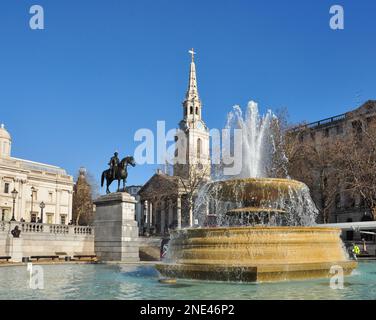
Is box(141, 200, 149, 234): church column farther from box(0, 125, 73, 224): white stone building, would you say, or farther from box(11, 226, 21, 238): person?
box(11, 226, 21, 238): person

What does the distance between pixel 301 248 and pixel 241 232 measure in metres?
1.73

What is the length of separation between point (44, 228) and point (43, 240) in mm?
1318

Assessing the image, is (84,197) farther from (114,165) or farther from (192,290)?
(192,290)

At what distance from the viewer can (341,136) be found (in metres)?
58.6

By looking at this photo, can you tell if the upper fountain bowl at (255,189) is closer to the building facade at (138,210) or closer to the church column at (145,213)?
the building facade at (138,210)

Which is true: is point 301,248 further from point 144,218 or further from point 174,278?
point 144,218

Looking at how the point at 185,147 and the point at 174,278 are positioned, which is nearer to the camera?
the point at 174,278

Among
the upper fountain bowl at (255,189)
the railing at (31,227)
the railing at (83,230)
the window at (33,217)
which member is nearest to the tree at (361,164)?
the railing at (83,230)

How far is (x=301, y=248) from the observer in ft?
43.8

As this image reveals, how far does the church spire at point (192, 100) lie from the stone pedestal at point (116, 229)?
82.7 metres

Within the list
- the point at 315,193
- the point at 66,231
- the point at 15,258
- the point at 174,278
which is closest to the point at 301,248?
the point at 174,278

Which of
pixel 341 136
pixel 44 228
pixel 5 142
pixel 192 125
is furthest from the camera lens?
pixel 192 125

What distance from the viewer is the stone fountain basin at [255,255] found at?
12.4m

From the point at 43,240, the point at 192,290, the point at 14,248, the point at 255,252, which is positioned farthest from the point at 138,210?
the point at 192,290
